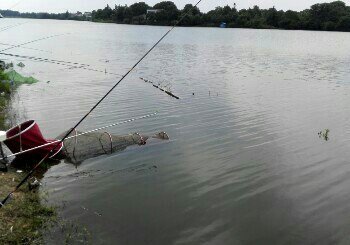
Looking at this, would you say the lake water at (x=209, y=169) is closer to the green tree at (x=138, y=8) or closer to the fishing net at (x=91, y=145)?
the fishing net at (x=91, y=145)

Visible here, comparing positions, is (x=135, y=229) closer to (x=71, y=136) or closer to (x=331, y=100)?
(x=71, y=136)

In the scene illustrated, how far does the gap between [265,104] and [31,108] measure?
1310 centimetres

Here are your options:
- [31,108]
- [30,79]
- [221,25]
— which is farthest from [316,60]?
[221,25]

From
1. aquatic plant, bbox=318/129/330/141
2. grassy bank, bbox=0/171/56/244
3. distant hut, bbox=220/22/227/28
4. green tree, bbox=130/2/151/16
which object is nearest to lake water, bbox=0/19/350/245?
aquatic plant, bbox=318/129/330/141

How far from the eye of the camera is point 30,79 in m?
27.7

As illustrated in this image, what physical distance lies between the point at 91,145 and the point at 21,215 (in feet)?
14.9

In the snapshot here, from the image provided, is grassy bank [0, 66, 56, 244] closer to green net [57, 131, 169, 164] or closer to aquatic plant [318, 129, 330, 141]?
green net [57, 131, 169, 164]

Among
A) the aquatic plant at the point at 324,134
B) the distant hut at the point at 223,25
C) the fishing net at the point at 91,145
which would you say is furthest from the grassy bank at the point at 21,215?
the distant hut at the point at 223,25

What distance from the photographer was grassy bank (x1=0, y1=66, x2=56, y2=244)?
7.59m

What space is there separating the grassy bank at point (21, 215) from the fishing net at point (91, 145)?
1887 mm

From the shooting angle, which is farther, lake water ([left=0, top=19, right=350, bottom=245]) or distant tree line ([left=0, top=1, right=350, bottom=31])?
distant tree line ([left=0, top=1, right=350, bottom=31])

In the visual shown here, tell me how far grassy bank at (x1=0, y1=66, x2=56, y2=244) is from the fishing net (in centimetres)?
189

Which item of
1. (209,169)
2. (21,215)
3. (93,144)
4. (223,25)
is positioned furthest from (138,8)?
(21,215)

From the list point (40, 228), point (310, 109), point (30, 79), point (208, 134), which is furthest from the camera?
point (30, 79)
